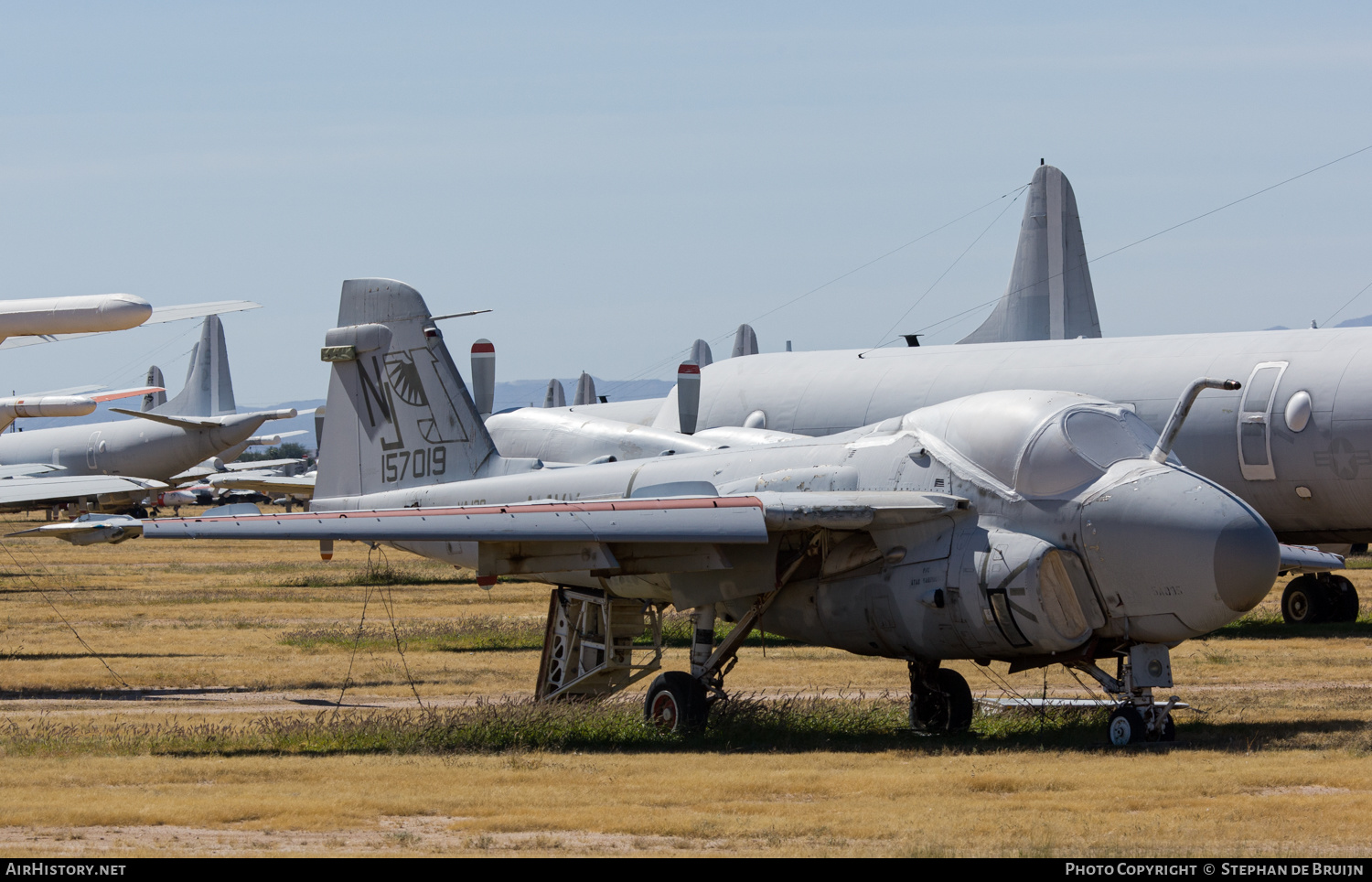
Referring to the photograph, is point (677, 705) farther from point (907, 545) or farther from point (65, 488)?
point (65, 488)

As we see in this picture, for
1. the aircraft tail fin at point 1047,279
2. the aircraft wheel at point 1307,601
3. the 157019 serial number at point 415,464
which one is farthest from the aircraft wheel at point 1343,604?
the 157019 serial number at point 415,464

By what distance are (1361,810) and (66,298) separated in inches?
641

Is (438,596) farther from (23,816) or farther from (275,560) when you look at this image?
(23,816)

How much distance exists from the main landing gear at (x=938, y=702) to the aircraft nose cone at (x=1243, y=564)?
3046mm

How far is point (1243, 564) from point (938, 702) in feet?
11.4

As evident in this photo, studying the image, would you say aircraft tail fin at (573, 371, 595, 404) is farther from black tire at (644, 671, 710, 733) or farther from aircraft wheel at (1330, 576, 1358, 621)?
black tire at (644, 671, 710, 733)

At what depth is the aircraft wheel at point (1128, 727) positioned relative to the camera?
13.0 meters

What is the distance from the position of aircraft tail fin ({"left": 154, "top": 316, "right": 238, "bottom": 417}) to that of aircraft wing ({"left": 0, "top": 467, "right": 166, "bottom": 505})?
42836 mm

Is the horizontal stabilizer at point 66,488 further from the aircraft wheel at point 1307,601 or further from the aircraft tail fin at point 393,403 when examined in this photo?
the aircraft wheel at point 1307,601

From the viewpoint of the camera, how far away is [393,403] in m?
18.9

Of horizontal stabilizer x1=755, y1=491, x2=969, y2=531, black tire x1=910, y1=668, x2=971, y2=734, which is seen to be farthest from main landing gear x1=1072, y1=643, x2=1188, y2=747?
horizontal stabilizer x1=755, y1=491, x2=969, y2=531

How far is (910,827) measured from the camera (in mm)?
9648

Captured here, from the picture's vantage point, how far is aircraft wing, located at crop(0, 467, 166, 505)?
25.2m

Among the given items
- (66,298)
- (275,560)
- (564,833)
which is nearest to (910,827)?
(564,833)
